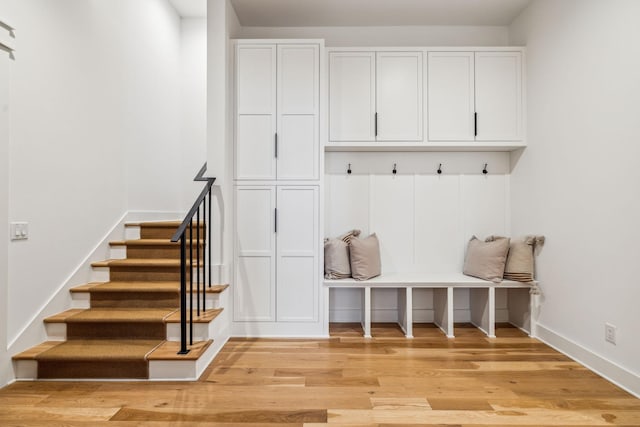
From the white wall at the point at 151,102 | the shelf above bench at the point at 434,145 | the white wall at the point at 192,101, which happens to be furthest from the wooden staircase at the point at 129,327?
the shelf above bench at the point at 434,145

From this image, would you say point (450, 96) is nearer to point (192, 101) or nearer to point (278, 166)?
point (278, 166)

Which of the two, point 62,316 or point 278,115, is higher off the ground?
point 278,115

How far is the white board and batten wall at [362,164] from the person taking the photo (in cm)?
336

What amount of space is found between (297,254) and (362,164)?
121cm

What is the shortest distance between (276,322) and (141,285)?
1.19m

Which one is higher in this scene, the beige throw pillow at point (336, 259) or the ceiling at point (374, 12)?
the ceiling at point (374, 12)

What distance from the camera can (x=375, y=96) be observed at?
353 cm

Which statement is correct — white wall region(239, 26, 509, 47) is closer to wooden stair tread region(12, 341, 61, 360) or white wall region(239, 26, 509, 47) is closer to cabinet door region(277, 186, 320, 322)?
cabinet door region(277, 186, 320, 322)

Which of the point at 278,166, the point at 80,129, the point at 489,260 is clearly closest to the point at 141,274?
the point at 80,129

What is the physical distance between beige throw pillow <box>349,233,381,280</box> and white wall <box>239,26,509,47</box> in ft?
6.94

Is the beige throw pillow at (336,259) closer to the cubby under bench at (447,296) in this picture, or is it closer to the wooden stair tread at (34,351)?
the cubby under bench at (447,296)

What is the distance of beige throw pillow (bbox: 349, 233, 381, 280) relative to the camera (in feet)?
11.1

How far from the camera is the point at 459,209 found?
3826 millimetres

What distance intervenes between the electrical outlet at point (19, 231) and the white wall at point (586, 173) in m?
3.92
